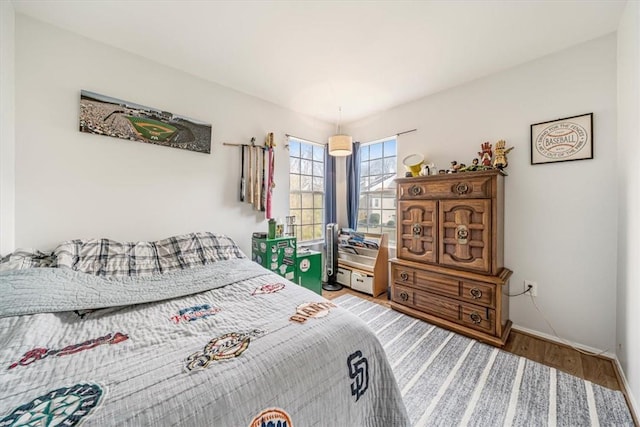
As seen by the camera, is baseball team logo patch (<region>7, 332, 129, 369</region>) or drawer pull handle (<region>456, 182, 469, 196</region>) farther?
drawer pull handle (<region>456, 182, 469, 196</region>)

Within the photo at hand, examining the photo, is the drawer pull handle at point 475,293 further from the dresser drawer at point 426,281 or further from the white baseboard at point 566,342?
the white baseboard at point 566,342

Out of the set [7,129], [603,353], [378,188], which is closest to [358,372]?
[603,353]

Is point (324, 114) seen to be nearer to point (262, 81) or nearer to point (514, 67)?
point (262, 81)

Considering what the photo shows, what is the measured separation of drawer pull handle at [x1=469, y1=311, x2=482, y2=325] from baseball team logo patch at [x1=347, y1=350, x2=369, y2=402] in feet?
5.52

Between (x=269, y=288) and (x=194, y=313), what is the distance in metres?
0.43

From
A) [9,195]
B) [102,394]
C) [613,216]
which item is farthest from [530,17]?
[9,195]

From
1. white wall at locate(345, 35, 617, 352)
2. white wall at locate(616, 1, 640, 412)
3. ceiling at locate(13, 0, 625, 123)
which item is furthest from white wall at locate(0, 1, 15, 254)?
white wall at locate(616, 1, 640, 412)

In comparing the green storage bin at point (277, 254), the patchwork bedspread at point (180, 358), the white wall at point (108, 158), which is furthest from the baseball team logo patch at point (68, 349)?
the green storage bin at point (277, 254)

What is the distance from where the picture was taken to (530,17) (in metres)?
1.69

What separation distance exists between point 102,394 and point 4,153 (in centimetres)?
200

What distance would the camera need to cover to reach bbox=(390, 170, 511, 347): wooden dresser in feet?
6.83

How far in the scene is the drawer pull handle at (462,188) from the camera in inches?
87.1

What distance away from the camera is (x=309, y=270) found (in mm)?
2910

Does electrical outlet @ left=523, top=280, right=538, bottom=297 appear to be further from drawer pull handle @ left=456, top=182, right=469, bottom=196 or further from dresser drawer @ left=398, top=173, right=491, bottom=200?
drawer pull handle @ left=456, top=182, right=469, bottom=196
